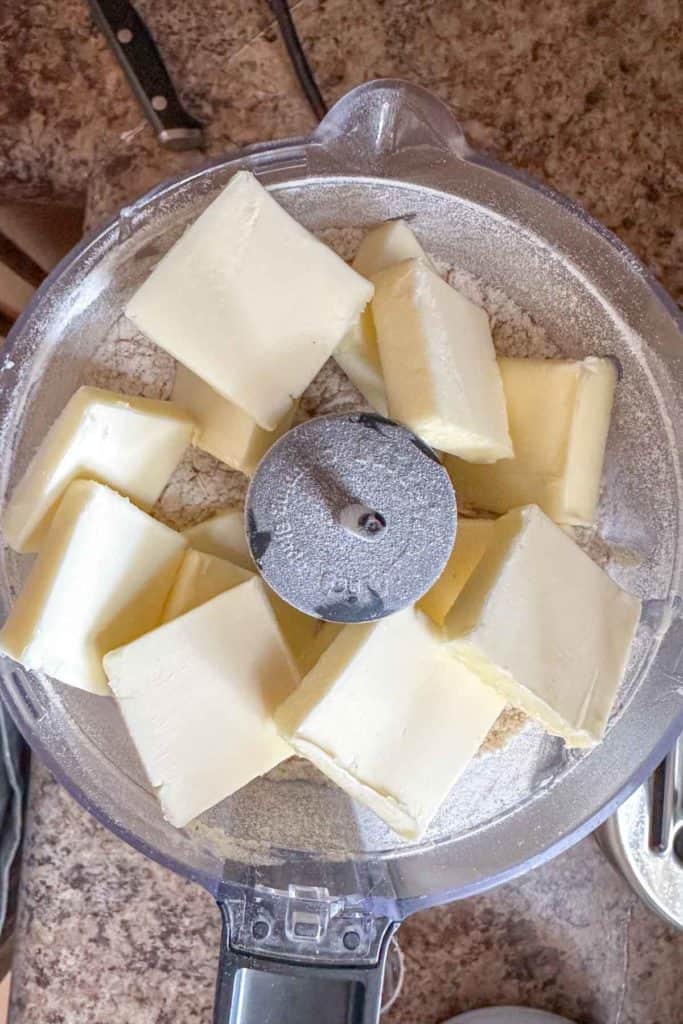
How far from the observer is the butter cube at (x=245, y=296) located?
659mm

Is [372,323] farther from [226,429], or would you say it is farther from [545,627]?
[545,627]

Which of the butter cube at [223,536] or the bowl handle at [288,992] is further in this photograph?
the butter cube at [223,536]

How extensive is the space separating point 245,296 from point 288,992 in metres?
0.46

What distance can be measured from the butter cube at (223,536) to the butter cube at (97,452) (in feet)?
0.17

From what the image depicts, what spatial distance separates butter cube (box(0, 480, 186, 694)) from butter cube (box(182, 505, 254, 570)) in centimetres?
3

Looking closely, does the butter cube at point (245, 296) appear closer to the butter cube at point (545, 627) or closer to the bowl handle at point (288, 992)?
the butter cube at point (545, 627)

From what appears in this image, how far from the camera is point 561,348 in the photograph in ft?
2.50

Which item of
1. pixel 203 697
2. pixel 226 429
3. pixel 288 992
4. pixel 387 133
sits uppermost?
pixel 387 133

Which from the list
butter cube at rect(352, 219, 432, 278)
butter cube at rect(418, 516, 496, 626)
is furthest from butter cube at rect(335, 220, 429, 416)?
A: butter cube at rect(418, 516, 496, 626)

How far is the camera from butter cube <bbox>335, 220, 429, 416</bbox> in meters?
0.71

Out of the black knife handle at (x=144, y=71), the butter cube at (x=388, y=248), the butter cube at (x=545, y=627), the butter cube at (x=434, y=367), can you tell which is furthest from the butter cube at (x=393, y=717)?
the black knife handle at (x=144, y=71)

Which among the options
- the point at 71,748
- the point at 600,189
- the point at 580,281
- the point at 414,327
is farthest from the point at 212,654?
the point at 600,189

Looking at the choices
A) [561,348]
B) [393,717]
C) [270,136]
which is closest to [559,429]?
[561,348]

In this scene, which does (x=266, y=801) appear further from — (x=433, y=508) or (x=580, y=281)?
(x=580, y=281)
